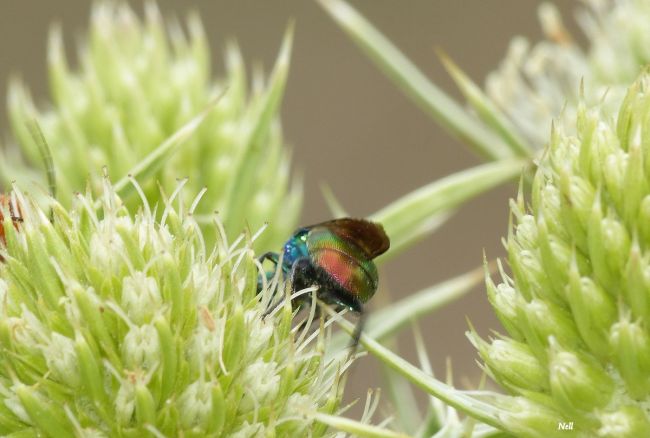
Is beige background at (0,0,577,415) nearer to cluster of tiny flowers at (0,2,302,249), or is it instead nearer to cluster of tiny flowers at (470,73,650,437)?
cluster of tiny flowers at (0,2,302,249)

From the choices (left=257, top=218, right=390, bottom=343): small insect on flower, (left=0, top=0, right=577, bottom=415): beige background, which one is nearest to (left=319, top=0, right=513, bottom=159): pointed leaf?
(left=257, top=218, right=390, bottom=343): small insect on flower

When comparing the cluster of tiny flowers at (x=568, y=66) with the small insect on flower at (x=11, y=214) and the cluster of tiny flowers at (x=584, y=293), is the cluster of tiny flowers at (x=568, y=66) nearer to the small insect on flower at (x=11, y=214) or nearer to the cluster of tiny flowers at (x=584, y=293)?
the cluster of tiny flowers at (x=584, y=293)

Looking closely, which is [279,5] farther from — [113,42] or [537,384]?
[537,384]

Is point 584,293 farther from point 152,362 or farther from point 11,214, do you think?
point 11,214

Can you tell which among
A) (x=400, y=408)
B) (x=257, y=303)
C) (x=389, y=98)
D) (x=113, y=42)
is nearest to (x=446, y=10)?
(x=389, y=98)

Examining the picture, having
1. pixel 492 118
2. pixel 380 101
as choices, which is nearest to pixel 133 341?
pixel 492 118

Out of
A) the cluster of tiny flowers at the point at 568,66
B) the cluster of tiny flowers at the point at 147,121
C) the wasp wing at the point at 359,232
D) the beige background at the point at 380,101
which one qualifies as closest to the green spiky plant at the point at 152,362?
the wasp wing at the point at 359,232
